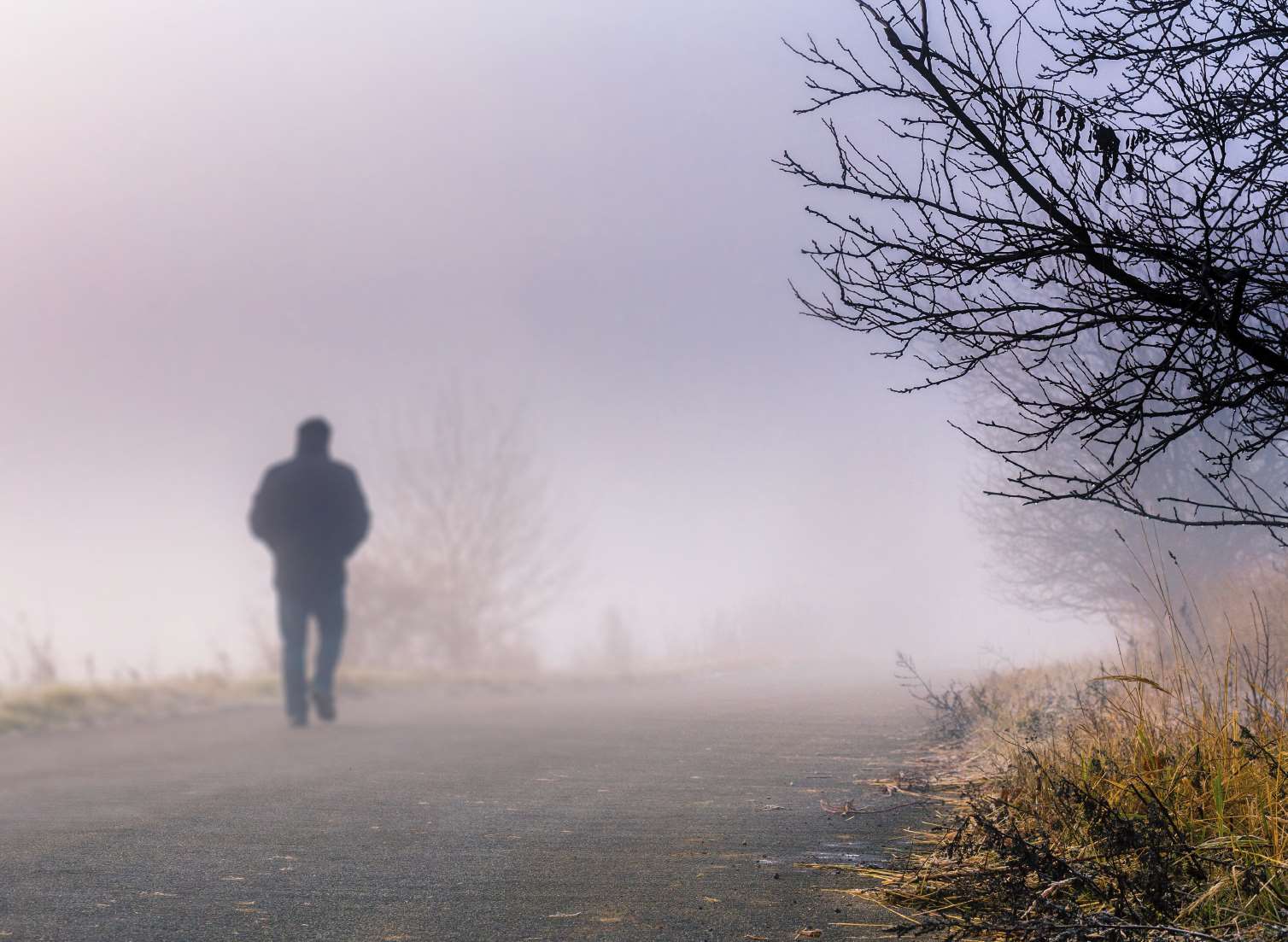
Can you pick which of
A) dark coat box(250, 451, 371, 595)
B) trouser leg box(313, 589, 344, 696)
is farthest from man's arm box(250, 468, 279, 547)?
trouser leg box(313, 589, 344, 696)

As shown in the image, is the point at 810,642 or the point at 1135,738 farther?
the point at 810,642

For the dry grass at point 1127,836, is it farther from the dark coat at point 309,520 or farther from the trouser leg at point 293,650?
the dark coat at point 309,520

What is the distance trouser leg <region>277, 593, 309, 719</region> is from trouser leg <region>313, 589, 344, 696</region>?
0.16 metres

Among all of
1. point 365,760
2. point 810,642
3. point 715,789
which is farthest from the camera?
point 810,642

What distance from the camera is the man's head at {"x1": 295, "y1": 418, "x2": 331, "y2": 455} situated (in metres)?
12.7

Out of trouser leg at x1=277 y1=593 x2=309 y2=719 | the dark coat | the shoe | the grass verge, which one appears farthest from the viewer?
the dark coat

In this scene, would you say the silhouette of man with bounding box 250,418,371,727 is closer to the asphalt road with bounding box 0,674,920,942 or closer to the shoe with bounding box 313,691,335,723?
the shoe with bounding box 313,691,335,723

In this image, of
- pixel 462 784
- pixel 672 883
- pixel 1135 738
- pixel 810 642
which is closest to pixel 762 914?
pixel 672 883

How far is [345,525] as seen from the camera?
1247 cm

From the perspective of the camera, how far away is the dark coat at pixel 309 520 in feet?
39.7

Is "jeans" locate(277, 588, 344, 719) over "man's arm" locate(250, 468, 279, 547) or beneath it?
beneath

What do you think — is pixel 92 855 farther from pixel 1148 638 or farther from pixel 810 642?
pixel 810 642

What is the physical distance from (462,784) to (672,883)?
9.43 feet

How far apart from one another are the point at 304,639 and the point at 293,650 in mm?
177
